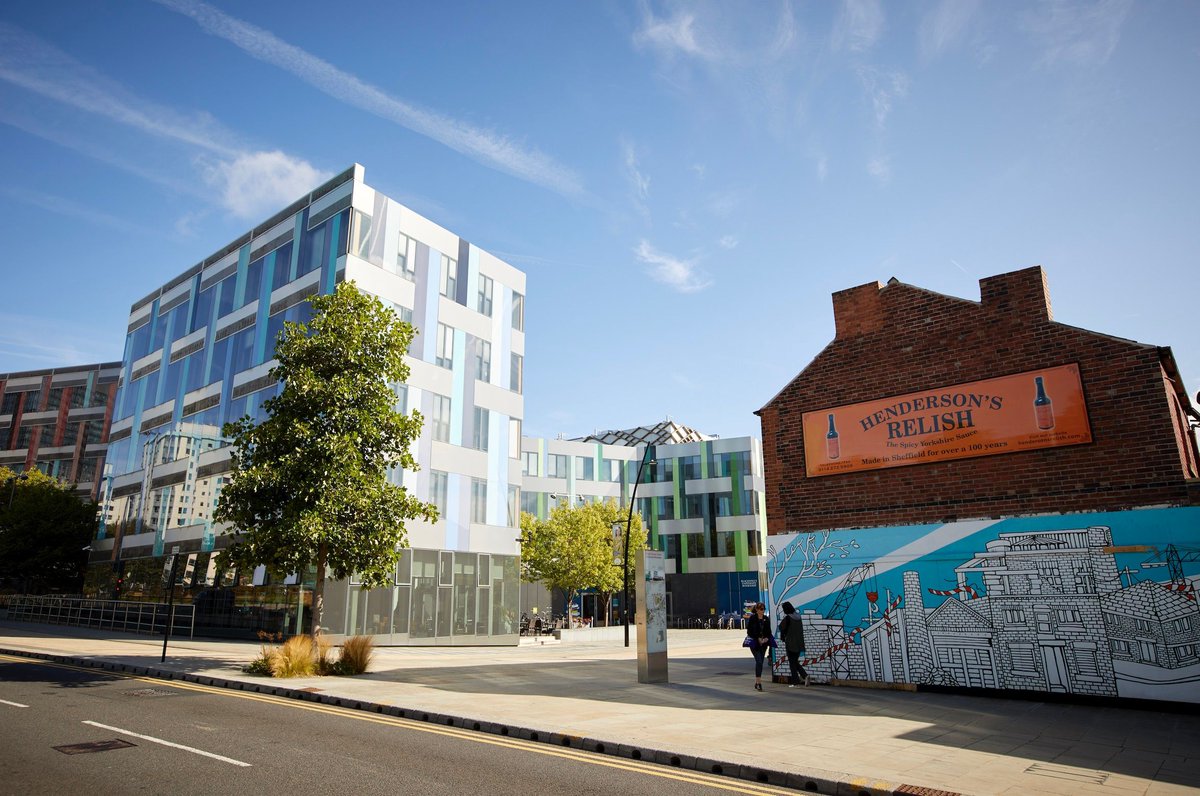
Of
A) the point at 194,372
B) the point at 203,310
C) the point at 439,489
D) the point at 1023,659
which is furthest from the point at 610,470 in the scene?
the point at 1023,659

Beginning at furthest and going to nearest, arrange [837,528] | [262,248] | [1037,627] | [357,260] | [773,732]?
[262,248] < [357,260] < [837,528] < [1037,627] < [773,732]

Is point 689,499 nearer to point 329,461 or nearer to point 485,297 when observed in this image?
point 485,297

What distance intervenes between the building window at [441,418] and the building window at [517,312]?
279 inches

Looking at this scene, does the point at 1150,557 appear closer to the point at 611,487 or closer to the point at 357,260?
the point at 357,260

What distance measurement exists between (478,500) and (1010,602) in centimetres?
2477

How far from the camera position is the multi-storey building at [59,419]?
6800 centimetres

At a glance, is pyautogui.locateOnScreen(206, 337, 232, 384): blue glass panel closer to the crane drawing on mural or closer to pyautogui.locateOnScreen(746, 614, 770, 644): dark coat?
the crane drawing on mural

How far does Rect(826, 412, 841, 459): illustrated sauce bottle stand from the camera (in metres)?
16.8

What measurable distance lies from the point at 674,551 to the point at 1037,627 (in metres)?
53.8

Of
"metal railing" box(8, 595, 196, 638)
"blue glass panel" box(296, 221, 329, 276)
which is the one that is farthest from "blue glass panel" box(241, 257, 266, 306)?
"metal railing" box(8, 595, 196, 638)

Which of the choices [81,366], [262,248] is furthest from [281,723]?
[81,366]

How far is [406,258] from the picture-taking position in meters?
33.2

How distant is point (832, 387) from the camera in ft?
56.3

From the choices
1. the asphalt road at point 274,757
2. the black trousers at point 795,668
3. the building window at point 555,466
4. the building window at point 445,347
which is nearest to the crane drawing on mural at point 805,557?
the black trousers at point 795,668
